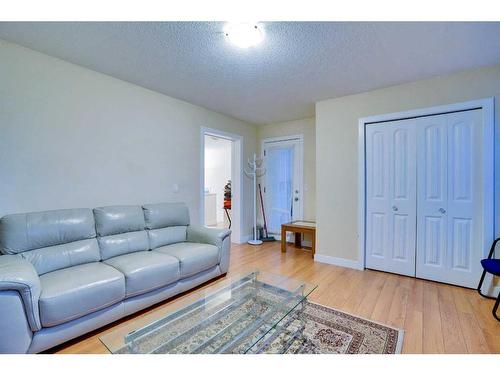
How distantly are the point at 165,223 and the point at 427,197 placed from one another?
3187 millimetres

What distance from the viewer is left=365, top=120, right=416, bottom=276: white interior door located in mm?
2875

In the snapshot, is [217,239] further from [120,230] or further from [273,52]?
[273,52]

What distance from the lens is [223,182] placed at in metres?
7.41

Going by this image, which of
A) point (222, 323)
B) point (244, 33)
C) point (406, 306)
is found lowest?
point (406, 306)

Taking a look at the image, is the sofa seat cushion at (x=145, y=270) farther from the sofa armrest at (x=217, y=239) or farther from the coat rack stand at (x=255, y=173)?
the coat rack stand at (x=255, y=173)

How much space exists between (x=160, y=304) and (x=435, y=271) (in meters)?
3.10

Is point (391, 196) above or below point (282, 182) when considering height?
below

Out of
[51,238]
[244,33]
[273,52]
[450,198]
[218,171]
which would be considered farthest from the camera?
[218,171]

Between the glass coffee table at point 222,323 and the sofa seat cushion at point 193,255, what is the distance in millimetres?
Answer: 495

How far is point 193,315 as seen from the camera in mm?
1665

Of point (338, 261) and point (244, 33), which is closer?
point (244, 33)

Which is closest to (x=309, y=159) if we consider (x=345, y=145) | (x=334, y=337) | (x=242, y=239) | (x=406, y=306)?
(x=345, y=145)
